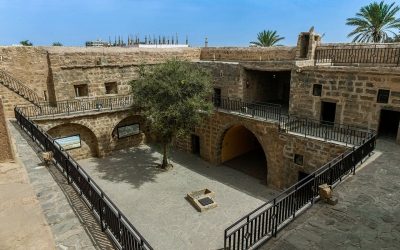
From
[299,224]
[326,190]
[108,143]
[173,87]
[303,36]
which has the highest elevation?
[303,36]

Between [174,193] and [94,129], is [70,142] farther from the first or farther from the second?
[174,193]

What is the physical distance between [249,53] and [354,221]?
14.7 meters

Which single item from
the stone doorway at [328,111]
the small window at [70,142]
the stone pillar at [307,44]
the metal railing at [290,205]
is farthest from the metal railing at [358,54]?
the small window at [70,142]

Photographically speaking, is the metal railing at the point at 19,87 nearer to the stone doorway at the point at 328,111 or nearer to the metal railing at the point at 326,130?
the metal railing at the point at 326,130

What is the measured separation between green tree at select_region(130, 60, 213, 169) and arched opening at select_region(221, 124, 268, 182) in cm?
385

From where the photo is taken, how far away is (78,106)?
17.1m

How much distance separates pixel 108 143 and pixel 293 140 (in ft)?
39.1

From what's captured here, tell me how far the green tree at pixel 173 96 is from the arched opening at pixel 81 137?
530 centimetres

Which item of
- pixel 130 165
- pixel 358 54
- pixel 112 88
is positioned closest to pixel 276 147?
pixel 358 54

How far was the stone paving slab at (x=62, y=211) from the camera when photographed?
5094mm

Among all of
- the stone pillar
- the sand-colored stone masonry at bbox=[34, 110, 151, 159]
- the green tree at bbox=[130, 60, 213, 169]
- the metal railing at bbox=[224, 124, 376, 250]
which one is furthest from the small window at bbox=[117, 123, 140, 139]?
the metal railing at bbox=[224, 124, 376, 250]

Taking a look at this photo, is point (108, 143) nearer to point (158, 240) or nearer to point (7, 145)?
point (158, 240)

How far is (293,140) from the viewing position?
42.5ft

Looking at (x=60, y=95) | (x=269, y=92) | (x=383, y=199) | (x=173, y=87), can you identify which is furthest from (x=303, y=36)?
(x=60, y=95)
